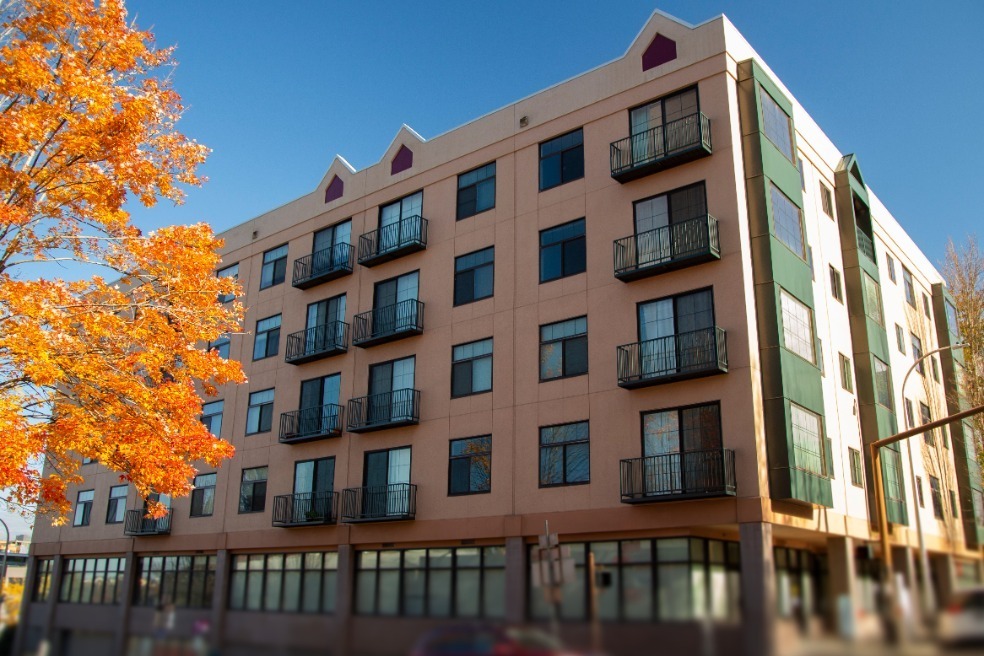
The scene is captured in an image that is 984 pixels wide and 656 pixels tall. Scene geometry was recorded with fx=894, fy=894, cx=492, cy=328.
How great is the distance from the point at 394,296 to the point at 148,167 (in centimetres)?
1548

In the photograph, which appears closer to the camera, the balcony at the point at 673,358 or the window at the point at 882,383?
the balcony at the point at 673,358

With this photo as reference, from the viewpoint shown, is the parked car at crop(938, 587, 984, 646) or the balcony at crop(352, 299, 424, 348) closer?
the parked car at crop(938, 587, 984, 646)

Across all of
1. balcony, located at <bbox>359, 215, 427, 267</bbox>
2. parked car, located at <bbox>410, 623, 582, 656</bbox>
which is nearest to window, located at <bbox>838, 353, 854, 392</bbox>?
balcony, located at <bbox>359, 215, 427, 267</bbox>

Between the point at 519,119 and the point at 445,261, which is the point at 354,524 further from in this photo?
the point at 519,119

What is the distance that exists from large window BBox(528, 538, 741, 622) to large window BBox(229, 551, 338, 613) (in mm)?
10128

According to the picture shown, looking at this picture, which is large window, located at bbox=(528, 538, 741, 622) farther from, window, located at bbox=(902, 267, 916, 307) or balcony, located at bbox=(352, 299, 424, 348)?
window, located at bbox=(902, 267, 916, 307)

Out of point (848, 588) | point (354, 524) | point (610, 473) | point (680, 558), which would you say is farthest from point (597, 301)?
point (848, 588)

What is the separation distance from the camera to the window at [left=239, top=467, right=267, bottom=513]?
36.8 meters

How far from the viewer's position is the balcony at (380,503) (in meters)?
30.7

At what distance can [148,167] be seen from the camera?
20.0m

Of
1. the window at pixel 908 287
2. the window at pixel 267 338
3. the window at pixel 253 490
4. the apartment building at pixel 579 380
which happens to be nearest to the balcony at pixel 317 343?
the apartment building at pixel 579 380

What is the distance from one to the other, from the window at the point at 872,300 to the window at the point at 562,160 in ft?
38.6

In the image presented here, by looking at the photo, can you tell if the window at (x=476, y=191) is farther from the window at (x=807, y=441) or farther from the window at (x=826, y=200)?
the window at (x=807, y=441)

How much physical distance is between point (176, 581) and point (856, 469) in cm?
2823
